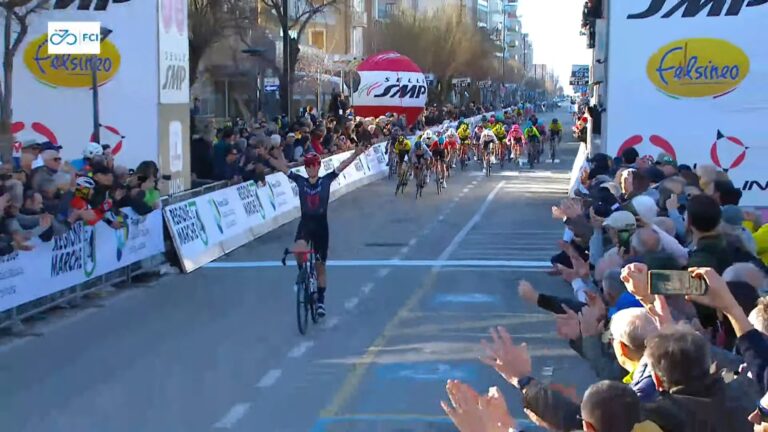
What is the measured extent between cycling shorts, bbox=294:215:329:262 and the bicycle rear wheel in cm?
60

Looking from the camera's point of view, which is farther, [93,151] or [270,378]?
[93,151]

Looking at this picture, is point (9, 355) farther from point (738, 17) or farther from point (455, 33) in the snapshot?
point (455, 33)

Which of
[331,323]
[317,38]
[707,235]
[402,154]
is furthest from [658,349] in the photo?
[317,38]

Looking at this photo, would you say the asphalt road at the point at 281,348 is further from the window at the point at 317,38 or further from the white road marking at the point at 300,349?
the window at the point at 317,38

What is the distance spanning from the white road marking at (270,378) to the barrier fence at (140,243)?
3332mm

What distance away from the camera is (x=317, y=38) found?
241 feet

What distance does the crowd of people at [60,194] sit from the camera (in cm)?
1223

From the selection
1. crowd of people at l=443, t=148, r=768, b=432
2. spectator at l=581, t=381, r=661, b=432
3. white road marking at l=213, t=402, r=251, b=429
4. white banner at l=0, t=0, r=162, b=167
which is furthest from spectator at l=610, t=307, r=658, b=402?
white banner at l=0, t=0, r=162, b=167

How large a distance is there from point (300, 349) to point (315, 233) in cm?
197

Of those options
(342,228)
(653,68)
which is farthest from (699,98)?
(342,228)

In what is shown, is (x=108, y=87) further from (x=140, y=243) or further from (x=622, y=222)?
(x=622, y=222)

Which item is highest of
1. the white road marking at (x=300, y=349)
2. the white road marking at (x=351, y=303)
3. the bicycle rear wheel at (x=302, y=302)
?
the bicycle rear wheel at (x=302, y=302)

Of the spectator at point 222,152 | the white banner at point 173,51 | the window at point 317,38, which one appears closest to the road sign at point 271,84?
the window at point 317,38

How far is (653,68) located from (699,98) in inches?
36.1
